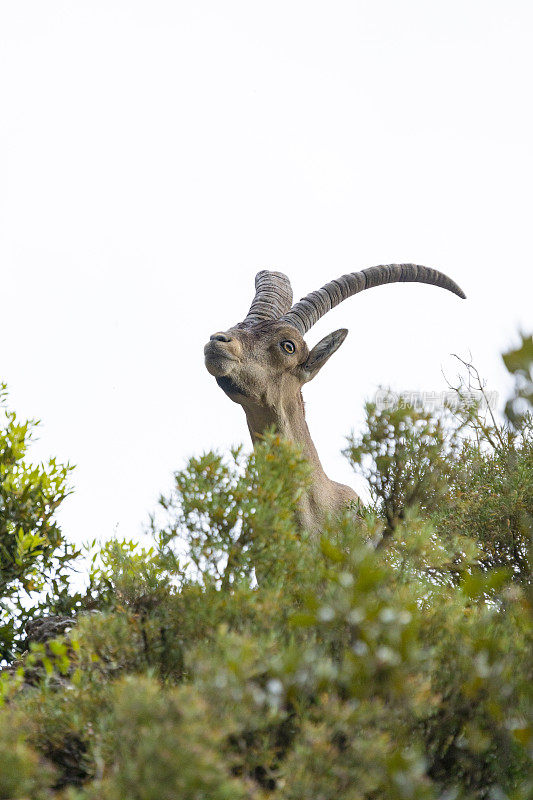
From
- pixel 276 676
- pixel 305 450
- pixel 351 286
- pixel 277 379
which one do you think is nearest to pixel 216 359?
pixel 277 379

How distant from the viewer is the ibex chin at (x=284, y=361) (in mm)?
6066

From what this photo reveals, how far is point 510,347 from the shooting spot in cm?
222

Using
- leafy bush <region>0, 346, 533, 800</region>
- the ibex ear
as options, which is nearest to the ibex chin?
the ibex ear

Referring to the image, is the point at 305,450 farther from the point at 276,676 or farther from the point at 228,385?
the point at 276,676

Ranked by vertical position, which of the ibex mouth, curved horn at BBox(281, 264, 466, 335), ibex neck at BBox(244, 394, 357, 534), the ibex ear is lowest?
ibex neck at BBox(244, 394, 357, 534)

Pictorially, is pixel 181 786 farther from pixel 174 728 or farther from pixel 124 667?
pixel 124 667

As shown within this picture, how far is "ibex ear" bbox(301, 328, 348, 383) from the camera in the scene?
683 cm

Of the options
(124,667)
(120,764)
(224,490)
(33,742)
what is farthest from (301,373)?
(120,764)

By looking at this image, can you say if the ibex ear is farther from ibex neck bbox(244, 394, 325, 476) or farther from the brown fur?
ibex neck bbox(244, 394, 325, 476)

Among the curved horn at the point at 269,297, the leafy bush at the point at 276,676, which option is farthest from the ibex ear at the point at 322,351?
the leafy bush at the point at 276,676

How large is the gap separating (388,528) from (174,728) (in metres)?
2.96

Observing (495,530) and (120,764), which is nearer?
(120,764)

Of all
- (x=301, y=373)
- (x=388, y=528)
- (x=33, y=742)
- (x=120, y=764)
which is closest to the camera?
(x=120, y=764)

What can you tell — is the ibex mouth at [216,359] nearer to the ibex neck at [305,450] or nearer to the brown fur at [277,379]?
the brown fur at [277,379]
